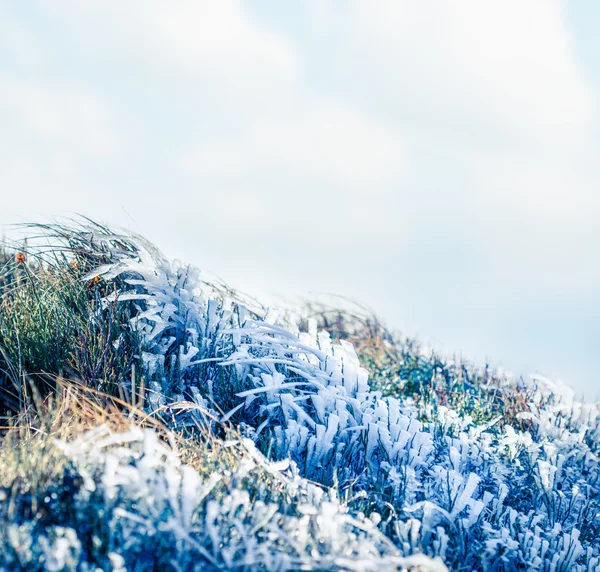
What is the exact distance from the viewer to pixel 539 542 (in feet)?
10.1

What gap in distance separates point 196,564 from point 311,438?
114 cm

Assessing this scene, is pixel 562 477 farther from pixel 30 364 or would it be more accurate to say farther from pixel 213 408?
pixel 30 364

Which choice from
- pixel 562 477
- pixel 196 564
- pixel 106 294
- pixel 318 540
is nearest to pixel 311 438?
pixel 318 540

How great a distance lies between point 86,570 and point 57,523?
0.33 m

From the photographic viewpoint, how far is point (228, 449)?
318 cm

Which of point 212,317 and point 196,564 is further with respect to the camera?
point 212,317

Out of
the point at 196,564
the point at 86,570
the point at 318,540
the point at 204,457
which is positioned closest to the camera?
the point at 86,570

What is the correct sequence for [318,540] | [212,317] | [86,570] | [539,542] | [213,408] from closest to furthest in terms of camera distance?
[86,570] < [318,540] < [539,542] < [213,408] < [212,317]

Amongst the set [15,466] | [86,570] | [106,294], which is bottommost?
[86,570]

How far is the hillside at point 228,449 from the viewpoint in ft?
7.14

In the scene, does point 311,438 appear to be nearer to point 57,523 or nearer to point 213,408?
point 213,408

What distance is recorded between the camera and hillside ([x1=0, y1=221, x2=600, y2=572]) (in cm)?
218

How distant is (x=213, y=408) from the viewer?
12.0ft

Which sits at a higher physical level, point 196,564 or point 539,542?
point 539,542
